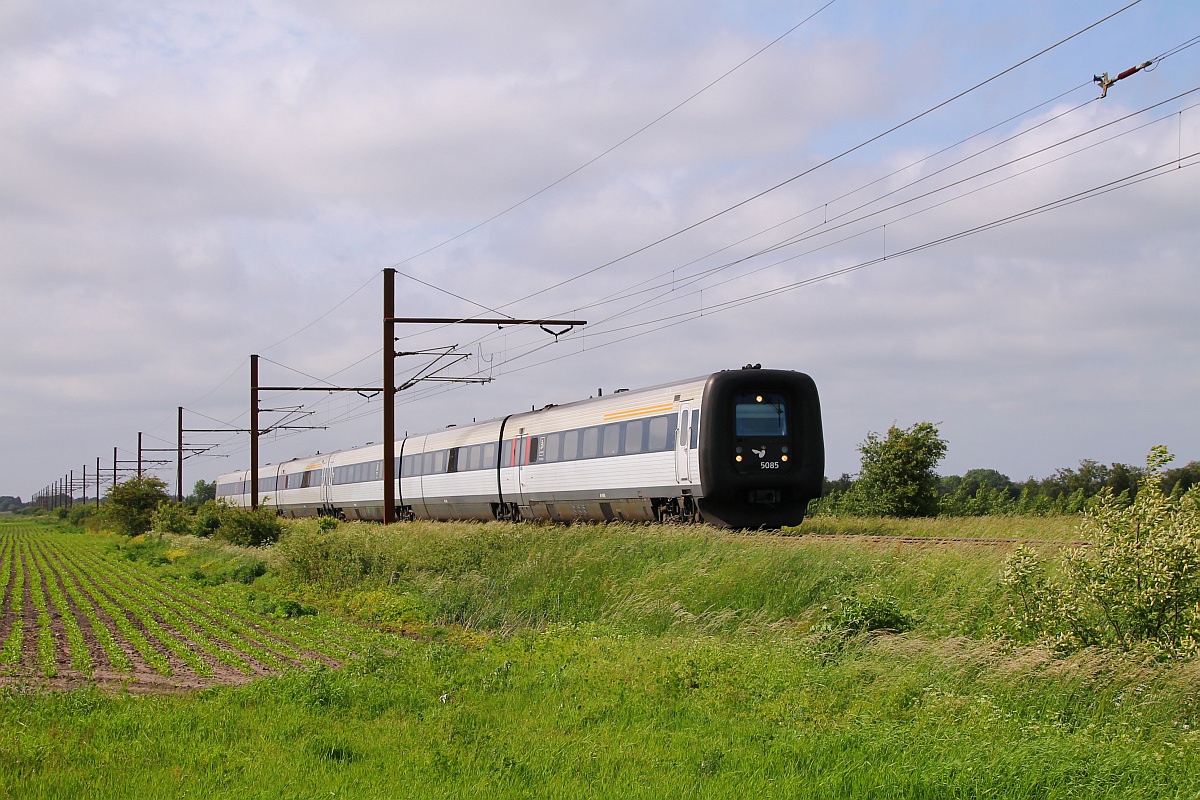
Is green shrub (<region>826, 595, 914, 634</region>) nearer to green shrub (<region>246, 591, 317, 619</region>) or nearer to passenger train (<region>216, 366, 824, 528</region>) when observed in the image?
green shrub (<region>246, 591, 317, 619</region>)

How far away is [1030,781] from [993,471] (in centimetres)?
8290

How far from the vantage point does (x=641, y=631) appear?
1349 centimetres

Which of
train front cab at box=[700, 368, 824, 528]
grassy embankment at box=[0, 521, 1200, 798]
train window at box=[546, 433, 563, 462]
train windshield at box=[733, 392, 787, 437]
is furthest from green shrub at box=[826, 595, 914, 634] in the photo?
train window at box=[546, 433, 563, 462]

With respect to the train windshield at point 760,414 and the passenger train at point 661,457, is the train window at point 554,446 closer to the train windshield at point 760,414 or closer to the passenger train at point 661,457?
the passenger train at point 661,457

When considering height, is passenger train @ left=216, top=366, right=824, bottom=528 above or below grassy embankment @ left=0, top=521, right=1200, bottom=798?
above

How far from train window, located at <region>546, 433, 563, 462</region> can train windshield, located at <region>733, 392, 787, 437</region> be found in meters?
7.82

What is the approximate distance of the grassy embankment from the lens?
7.53 meters

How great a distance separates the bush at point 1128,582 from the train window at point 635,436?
15.2 metres

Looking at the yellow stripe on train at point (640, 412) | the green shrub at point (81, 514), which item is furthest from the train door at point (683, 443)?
the green shrub at point (81, 514)

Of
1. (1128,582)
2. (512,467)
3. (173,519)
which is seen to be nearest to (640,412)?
(512,467)

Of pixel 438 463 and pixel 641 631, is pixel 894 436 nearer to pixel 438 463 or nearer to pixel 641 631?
pixel 438 463

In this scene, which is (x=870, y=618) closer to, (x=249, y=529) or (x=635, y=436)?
(x=635, y=436)

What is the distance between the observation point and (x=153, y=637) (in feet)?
50.8

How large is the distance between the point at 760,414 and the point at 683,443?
1.73m
